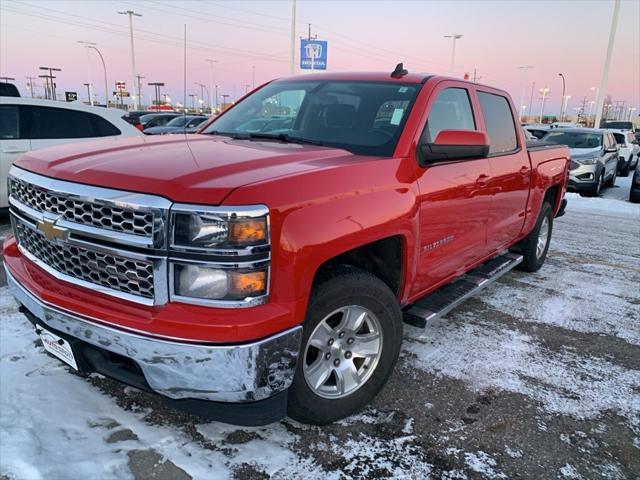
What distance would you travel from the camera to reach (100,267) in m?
2.24

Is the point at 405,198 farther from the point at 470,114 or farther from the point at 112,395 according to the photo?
the point at 112,395

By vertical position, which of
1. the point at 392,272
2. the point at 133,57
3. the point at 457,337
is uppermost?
the point at 133,57

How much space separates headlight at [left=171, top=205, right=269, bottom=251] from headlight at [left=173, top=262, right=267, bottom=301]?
0.10 meters

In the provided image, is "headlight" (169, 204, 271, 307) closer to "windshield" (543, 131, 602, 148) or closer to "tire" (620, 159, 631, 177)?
"windshield" (543, 131, 602, 148)

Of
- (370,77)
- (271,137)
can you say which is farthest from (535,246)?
(271,137)

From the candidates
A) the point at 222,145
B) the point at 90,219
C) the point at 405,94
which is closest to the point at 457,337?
the point at 405,94

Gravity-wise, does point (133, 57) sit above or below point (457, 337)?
above

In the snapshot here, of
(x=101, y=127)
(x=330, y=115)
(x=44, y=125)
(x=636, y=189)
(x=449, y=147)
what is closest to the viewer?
(x=449, y=147)

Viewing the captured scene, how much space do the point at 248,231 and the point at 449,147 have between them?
153 cm

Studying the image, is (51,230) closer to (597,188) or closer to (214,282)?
(214,282)

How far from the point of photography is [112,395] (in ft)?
9.43

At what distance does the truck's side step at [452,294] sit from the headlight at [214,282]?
153cm

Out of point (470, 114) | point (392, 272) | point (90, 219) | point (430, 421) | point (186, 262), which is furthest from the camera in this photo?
point (470, 114)

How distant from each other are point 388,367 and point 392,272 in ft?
1.85
